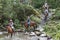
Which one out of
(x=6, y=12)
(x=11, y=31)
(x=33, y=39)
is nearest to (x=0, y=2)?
(x=6, y=12)

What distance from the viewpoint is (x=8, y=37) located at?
22266mm

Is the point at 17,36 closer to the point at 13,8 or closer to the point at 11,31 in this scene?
the point at 11,31

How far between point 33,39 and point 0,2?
6.36 meters

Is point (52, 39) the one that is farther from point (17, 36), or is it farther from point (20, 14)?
point (20, 14)

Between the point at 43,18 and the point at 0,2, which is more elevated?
the point at 0,2

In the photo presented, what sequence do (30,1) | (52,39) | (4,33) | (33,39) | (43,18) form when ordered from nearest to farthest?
(52,39)
(33,39)
(4,33)
(43,18)
(30,1)

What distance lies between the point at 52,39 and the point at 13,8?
318 inches

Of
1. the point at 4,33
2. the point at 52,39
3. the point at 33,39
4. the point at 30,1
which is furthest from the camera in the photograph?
the point at 30,1

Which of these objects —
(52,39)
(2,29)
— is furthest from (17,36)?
(52,39)

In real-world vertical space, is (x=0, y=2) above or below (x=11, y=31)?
above

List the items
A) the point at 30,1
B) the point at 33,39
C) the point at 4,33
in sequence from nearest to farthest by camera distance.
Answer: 1. the point at 33,39
2. the point at 4,33
3. the point at 30,1

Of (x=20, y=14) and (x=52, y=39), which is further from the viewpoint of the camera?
(x=20, y=14)

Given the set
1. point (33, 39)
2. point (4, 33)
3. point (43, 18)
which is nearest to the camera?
point (33, 39)

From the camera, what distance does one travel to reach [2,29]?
80.3 ft
